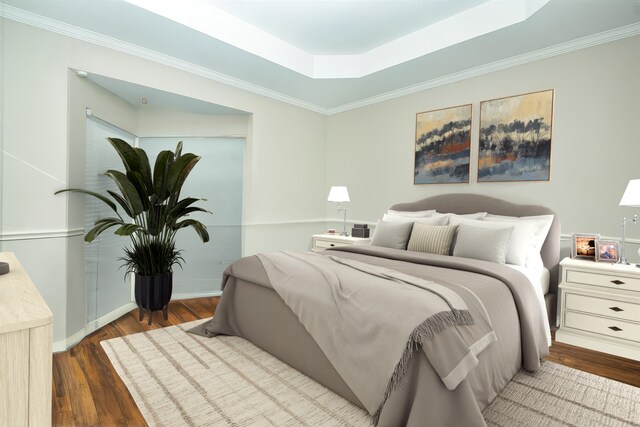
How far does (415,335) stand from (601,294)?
200cm

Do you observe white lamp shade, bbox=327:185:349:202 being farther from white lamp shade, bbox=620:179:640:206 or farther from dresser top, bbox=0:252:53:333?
dresser top, bbox=0:252:53:333

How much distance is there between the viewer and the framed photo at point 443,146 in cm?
387

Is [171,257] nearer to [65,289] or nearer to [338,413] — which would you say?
[65,289]

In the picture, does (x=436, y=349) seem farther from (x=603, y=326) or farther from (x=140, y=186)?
(x=140, y=186)

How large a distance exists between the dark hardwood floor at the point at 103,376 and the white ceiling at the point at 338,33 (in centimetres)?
261

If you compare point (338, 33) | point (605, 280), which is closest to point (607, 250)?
point (605, 280)

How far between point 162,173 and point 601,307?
3.79 metres

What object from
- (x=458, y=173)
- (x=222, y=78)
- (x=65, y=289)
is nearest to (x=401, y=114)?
(x=458, y=173)

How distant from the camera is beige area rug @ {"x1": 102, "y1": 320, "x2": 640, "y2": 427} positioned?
1.82 meters

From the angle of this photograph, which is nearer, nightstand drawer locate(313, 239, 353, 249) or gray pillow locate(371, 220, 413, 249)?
gray pillow locate(371, 220, 413, 249)

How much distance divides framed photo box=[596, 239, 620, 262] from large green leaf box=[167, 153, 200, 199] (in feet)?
11.7

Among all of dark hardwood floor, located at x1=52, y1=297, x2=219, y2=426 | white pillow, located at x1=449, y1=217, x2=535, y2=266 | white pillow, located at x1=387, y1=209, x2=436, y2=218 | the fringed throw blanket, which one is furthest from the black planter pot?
white pillow, located at x1=449, y1=217, x2=535, y2=266

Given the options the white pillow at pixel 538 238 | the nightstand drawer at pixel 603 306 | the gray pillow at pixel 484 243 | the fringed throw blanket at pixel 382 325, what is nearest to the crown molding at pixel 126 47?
the fringed throw blanket at pixel 382 325

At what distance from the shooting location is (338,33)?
360 cm
